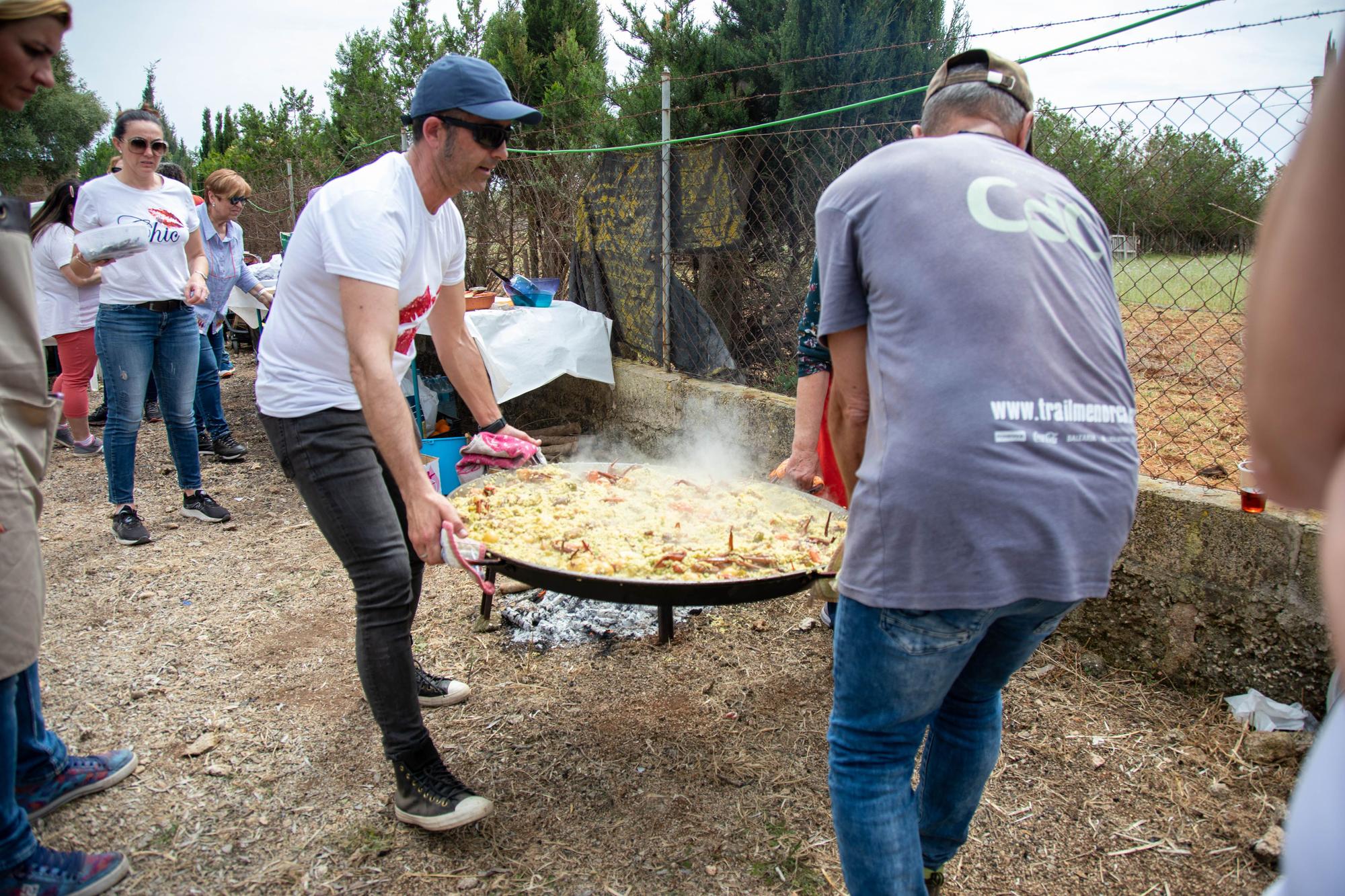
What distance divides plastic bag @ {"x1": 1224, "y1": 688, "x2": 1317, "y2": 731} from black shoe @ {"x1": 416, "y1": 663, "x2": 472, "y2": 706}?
10.2 feet

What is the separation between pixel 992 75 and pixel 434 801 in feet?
8.67

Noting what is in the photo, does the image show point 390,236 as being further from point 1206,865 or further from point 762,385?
point 762,385

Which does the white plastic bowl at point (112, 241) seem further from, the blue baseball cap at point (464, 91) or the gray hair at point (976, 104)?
the gray hair at point (976, 104)

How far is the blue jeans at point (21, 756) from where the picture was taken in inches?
86.7

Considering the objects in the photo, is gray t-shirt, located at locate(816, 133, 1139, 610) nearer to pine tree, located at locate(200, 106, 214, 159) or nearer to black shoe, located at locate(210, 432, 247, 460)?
black shoe, located at locate(210, 432, 247, 460)

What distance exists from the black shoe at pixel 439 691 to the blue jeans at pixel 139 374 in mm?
2900

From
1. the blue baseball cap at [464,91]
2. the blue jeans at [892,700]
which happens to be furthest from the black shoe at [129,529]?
the blue jeans at [892,700]

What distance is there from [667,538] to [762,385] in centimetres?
310

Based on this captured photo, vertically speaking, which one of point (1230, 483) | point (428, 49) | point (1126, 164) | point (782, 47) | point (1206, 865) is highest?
point (428, 49)

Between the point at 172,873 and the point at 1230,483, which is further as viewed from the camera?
the point at 1230,483

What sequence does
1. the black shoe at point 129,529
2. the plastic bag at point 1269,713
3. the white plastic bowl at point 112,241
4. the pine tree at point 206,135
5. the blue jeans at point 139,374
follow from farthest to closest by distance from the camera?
1. the pine tree at point 206,135
2. the black shoe at point 129,529
3. the blue jeans at point 139,374
4. the white plastic bowl at point 112,241
5. the plastic bag at point 1269,713

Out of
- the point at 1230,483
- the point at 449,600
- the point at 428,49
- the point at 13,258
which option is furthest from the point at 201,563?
the point at 428,49

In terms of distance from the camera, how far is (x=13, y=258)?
1.98 metres

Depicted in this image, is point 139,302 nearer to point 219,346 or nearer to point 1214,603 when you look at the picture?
point 219,346
